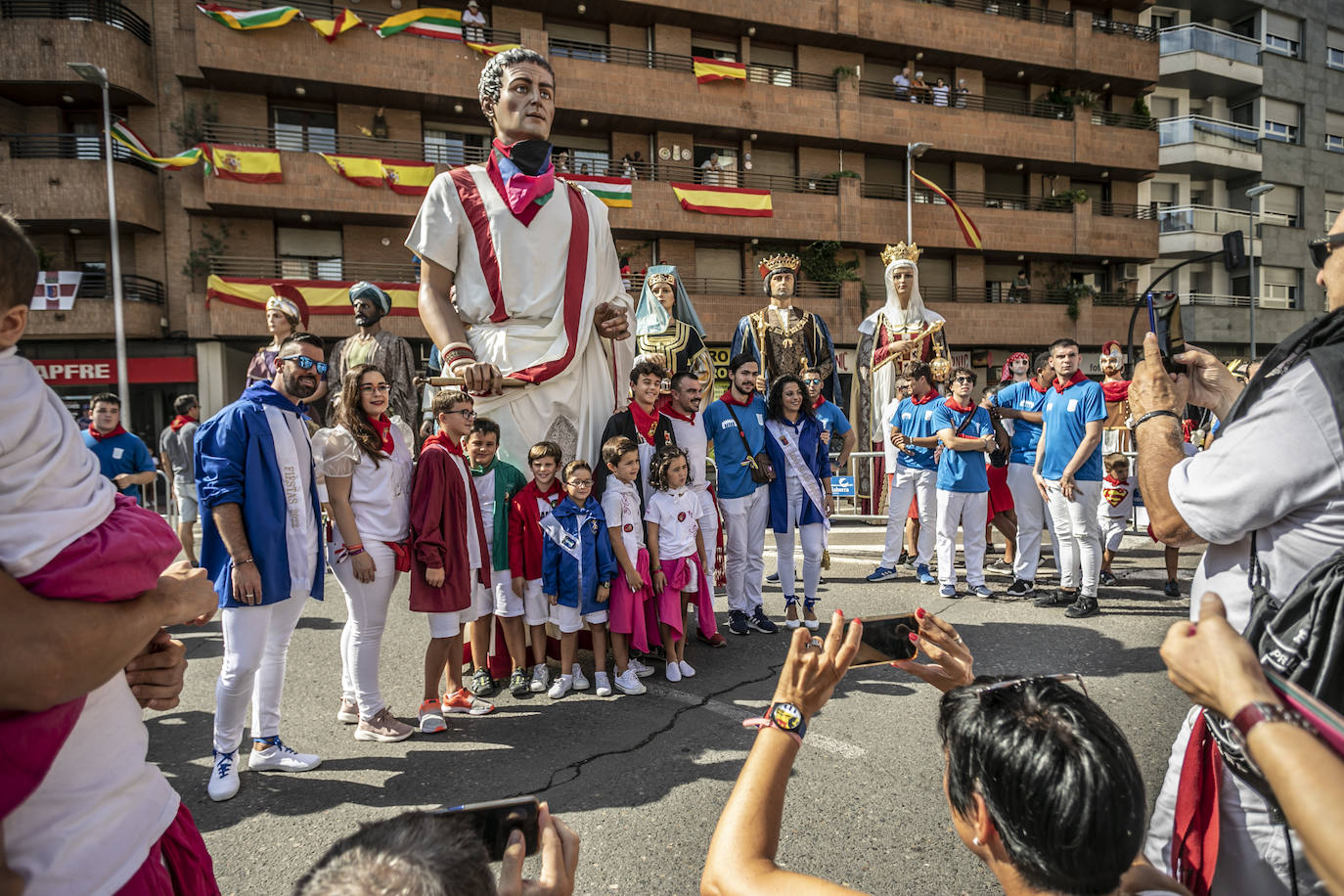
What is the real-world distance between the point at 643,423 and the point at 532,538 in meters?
1.18

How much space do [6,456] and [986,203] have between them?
101ft

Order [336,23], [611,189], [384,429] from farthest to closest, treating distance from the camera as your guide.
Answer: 1. [611,189]
2. [336,23]
3. [384,429]

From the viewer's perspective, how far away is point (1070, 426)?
6367 millimetres

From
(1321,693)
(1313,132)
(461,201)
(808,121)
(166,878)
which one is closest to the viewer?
(166,878)

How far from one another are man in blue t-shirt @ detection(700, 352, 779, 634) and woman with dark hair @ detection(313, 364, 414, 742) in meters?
2.59

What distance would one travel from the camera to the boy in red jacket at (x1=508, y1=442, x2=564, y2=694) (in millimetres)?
4512

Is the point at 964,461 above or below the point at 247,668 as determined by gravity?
above

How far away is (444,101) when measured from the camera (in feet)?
72.6

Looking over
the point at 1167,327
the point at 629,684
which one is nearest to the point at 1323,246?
the point at 1167,327

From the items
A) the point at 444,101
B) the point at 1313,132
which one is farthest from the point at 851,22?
the point at 1313,132

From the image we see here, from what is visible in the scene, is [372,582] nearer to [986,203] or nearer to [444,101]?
[444,101]

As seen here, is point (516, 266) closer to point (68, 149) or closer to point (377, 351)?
point (377, 351)

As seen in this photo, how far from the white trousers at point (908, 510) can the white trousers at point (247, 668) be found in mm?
5346

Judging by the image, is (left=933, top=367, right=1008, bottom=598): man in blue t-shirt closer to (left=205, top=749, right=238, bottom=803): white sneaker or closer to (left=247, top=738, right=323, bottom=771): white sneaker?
(left=247, top=738, right=323, bottom=771): white sneaker
